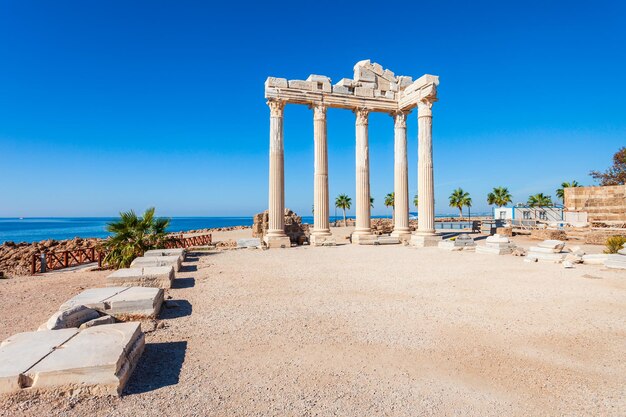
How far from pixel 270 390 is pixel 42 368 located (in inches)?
91.2

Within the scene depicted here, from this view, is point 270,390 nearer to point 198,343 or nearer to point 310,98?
→ point 198,343

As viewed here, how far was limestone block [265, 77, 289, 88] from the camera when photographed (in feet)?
69.4

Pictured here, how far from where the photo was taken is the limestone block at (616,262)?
1174 centimetres

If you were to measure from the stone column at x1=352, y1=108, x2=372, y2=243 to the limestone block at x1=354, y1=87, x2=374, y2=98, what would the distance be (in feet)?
3.28

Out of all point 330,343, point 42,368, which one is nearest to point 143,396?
point 42,368

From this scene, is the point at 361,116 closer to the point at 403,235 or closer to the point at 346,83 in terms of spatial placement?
the point at 346,83

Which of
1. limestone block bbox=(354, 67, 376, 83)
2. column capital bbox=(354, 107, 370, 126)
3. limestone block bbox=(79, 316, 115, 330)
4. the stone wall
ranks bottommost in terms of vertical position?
limestone block bbox=(79, 316, 115, 330)

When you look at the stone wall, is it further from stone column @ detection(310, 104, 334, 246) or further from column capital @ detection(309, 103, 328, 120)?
column capital @ detection(309, 103, 328, 120)

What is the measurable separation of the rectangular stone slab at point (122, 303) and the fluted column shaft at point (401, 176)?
62.6ft

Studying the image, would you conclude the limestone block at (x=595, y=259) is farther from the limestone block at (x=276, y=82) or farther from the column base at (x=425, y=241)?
the limestone block at (x=276, y=82)

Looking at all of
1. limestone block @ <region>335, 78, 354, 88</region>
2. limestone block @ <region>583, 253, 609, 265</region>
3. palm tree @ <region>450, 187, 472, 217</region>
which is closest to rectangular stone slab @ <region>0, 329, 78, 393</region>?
limestone block @ <region>583, 253, 609, 265</region>

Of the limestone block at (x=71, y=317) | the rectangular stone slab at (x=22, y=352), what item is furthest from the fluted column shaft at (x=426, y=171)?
the rectangular stone slab at (x=22, y=352)

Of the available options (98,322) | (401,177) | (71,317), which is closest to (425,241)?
(401,177)

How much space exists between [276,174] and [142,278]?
12748 millimetres
